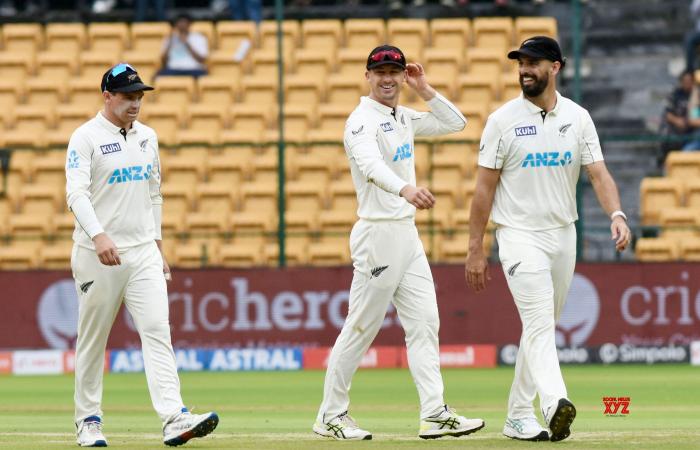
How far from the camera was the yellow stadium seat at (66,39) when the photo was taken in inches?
834

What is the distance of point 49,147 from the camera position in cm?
1758

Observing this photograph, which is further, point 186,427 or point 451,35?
point 451,35

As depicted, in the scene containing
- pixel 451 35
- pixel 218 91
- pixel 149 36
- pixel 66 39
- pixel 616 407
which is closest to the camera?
pixel 616 407

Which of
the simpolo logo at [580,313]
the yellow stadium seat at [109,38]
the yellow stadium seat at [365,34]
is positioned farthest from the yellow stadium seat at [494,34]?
the yellow stadium seat at [109,38]

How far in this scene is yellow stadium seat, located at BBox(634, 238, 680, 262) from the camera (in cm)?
1717

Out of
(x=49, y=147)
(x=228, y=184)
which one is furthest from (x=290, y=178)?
(x=49, y=147)

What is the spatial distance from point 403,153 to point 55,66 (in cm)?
1240

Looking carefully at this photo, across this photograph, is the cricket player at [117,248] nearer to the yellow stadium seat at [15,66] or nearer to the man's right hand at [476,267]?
the man's right hand at [476,267]

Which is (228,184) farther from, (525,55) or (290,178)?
(525,55)

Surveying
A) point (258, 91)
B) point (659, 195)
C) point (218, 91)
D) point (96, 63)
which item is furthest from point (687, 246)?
point (96, 63)

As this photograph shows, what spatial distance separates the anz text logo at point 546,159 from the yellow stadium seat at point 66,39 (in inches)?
522

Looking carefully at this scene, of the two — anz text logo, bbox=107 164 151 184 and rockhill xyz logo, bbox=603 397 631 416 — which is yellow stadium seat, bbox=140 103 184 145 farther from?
anz text logo, bbox=107 164 151 184

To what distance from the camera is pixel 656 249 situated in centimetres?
1720

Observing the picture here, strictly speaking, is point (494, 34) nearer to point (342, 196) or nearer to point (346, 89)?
point (346, 89)
